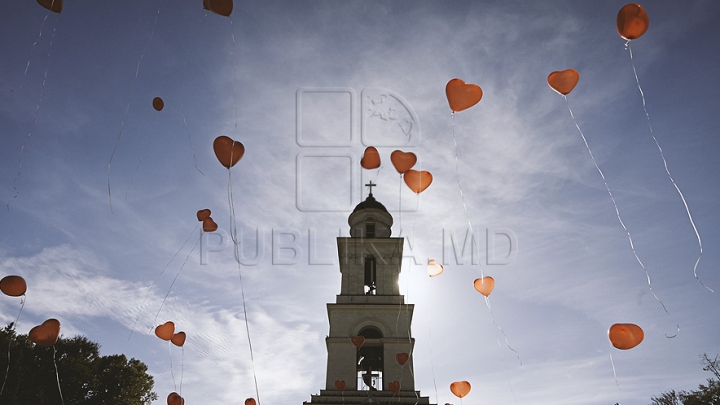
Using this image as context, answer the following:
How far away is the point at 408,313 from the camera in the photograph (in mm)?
20094

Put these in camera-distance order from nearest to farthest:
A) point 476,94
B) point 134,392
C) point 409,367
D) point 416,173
Result: 1. point 476,94
2. point 416,173
3. point 409,367
4. point 134,392

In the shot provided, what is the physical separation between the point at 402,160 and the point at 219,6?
16.1 ft

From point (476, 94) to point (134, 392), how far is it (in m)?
26.8

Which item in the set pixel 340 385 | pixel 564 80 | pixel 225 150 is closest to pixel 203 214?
pixel 225 150

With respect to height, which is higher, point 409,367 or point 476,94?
point 476,94

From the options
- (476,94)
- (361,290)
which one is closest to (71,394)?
(361,290)

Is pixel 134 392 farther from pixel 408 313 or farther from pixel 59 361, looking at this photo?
pixel 408 313

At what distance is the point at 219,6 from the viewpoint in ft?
24.1

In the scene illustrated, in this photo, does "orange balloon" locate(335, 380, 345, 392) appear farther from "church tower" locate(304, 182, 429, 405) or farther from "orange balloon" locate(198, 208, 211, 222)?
"orange balloon" locate(198, 208, 211, 222)

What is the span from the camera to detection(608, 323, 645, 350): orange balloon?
→ 8430 millimetres

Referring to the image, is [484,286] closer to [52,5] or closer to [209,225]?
[209,225]

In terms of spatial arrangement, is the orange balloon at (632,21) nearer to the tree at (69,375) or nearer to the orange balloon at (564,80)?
the orange balloon at (564,80)

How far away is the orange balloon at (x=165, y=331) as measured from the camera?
39.2 feet

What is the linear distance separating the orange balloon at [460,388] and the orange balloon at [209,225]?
27.5 feet
